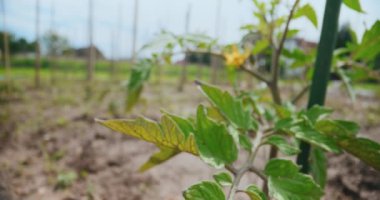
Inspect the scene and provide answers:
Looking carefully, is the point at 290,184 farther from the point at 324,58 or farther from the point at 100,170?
the point at 100,170

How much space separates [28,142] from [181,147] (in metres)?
3.80

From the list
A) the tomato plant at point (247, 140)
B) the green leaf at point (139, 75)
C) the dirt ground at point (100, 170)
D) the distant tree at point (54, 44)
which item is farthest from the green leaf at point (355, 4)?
the distant tree at point (54, 44)

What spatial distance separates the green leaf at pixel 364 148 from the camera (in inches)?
25.7

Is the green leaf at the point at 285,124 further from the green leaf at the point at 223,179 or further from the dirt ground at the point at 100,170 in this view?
the dirt ground at the point at 100,170

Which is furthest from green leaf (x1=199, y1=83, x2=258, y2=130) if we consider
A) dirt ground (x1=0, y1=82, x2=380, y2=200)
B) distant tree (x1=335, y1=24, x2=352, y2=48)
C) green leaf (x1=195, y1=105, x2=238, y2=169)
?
dirt ground (x1=0, y1=82, x2=380, y2=200)

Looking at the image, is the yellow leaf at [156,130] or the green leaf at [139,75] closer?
the yellow leaf at [156,130]

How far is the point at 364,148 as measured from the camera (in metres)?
0.66

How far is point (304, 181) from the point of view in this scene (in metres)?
0.56

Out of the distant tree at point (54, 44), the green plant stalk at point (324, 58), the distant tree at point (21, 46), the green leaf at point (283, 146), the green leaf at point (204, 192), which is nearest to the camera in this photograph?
the green leaf at point (204, 192)

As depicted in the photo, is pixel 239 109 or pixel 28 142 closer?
pixel 239 109

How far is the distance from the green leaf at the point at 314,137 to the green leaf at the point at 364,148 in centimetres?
2

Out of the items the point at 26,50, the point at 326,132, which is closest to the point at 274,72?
the point at 326,132

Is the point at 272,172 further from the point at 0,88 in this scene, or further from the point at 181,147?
the point at 0,88

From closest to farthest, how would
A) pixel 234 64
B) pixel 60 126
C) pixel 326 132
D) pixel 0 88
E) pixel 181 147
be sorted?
pixel 181 147 → pixel 326 132 → pixel 234 64 → pixel 60 126 → pixel 0 88
